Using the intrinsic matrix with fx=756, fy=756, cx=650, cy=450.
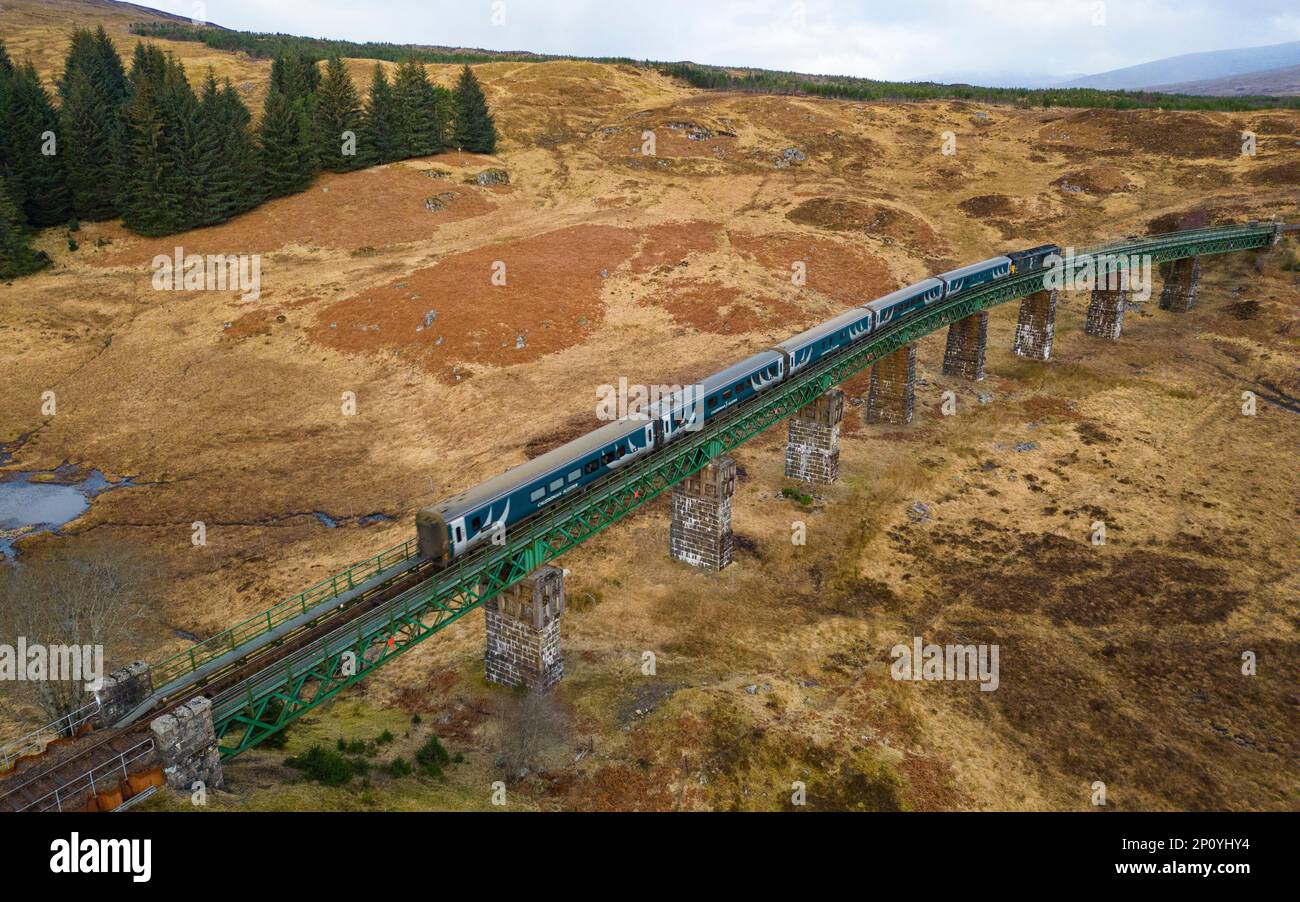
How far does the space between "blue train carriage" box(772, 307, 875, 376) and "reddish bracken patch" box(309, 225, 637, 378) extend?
2996 cm

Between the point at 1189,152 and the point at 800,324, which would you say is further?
the point at 1189,152

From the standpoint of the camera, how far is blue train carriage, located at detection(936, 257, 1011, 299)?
176 feet

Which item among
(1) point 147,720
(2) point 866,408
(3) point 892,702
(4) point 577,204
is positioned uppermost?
(4) point 577,204

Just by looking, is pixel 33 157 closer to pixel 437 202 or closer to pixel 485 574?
pixel 437 202

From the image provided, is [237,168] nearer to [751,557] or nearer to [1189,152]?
[751,557]

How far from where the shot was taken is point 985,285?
56625mm

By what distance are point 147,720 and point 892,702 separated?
25930 mm

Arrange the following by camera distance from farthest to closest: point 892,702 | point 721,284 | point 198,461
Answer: point 721,284 → point 198,461 → point 892,702

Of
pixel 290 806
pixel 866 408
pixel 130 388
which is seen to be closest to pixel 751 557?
pixel 866 408

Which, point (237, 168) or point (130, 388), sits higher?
point (237, 168)

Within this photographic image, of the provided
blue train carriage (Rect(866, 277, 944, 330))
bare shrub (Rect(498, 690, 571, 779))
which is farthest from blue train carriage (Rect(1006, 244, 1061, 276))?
bare shrub (Rect(498, 690, 571, 779))

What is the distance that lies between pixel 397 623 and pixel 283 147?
91621 millimetres

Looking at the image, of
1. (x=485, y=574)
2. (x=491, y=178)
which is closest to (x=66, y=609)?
(x=485, y=574)

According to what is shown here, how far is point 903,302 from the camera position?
49656mm
